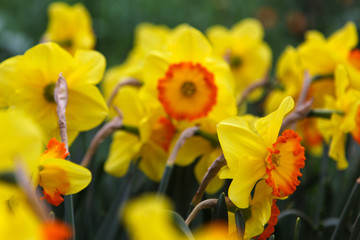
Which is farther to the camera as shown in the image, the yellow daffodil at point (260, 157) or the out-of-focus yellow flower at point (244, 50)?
the out-of-focus yellow flower at point (244, 50)

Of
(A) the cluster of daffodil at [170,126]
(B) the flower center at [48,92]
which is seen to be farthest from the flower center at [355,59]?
(B) the flower center at [48,92]

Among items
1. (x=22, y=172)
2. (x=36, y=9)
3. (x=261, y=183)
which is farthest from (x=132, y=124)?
(x=36, y=9)

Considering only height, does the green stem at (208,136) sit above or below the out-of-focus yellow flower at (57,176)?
below

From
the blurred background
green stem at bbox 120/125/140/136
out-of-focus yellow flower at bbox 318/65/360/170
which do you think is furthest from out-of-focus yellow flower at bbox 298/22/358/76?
the blurred background

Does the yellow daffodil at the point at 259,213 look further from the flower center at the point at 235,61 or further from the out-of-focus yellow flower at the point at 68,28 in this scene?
the out-of-focus yellow flower at the point at 68,28

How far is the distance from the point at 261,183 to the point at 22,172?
604mm

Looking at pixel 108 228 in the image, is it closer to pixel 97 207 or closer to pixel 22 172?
pixel 97 207

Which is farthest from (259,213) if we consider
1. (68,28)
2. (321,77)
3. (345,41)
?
(68,28)

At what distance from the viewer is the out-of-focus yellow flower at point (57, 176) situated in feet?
2.85

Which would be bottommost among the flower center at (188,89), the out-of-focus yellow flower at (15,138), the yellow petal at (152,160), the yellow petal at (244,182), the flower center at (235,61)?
the yellow petal at (152,160)

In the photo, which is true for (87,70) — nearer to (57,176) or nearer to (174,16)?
(57,176)

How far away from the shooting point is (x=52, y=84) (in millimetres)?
1225

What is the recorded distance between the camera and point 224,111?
4.60ft

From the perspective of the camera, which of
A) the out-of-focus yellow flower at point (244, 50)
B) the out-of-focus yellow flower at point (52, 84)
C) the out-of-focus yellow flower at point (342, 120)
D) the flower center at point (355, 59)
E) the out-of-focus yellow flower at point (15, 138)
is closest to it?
the out-of-focus yellow flower at point (15, 138)
